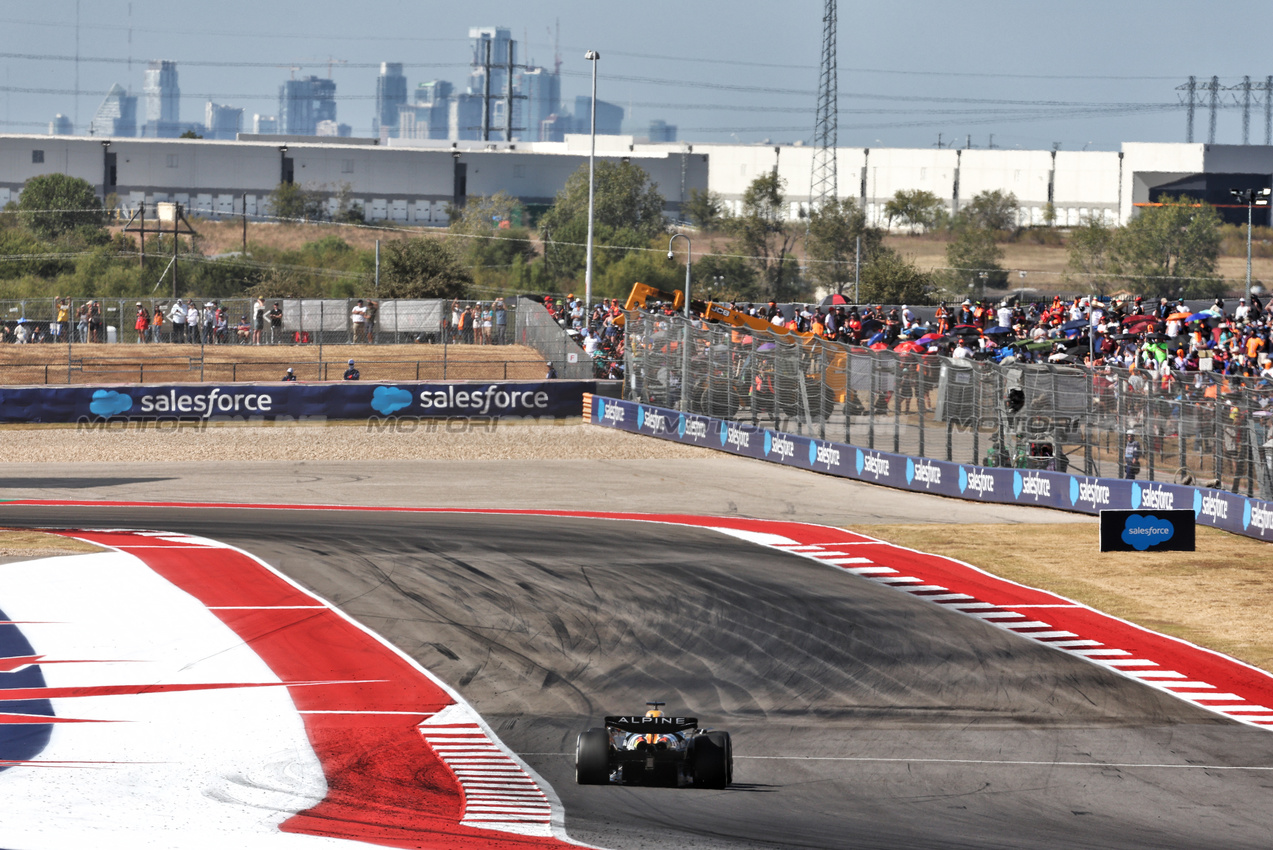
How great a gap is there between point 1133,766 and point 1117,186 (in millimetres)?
123187

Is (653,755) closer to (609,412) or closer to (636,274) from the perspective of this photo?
(609,412)

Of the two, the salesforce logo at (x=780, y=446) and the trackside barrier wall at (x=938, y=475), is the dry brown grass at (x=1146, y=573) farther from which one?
the salesforce logo at (x=780, y=446)

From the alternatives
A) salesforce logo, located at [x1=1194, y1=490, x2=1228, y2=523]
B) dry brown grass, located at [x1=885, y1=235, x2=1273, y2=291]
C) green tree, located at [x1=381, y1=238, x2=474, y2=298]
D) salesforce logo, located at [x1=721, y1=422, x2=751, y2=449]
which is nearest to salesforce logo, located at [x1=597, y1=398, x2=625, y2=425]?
salesforce logo, located at [x1=721, y1=422, x2=751, y2=449]

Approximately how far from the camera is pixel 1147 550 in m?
18.9

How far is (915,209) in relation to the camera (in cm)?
11988

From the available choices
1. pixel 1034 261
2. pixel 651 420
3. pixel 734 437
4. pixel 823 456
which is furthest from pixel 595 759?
pixel 1034 261

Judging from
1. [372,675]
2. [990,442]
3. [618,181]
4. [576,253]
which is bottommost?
[372,675]

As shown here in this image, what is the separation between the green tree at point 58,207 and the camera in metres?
104

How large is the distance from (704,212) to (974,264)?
3277 centimetres

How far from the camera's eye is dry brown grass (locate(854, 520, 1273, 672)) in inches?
624

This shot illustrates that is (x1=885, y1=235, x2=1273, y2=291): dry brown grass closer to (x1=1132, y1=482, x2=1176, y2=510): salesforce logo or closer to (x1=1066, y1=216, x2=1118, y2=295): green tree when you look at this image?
(x1=1066, y1=216, x2=1118, y2=295): green tree

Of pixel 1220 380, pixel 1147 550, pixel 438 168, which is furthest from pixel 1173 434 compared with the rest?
pixel 438 168

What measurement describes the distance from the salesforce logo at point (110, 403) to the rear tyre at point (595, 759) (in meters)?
29.6

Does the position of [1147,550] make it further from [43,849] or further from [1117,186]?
[1117,186]
